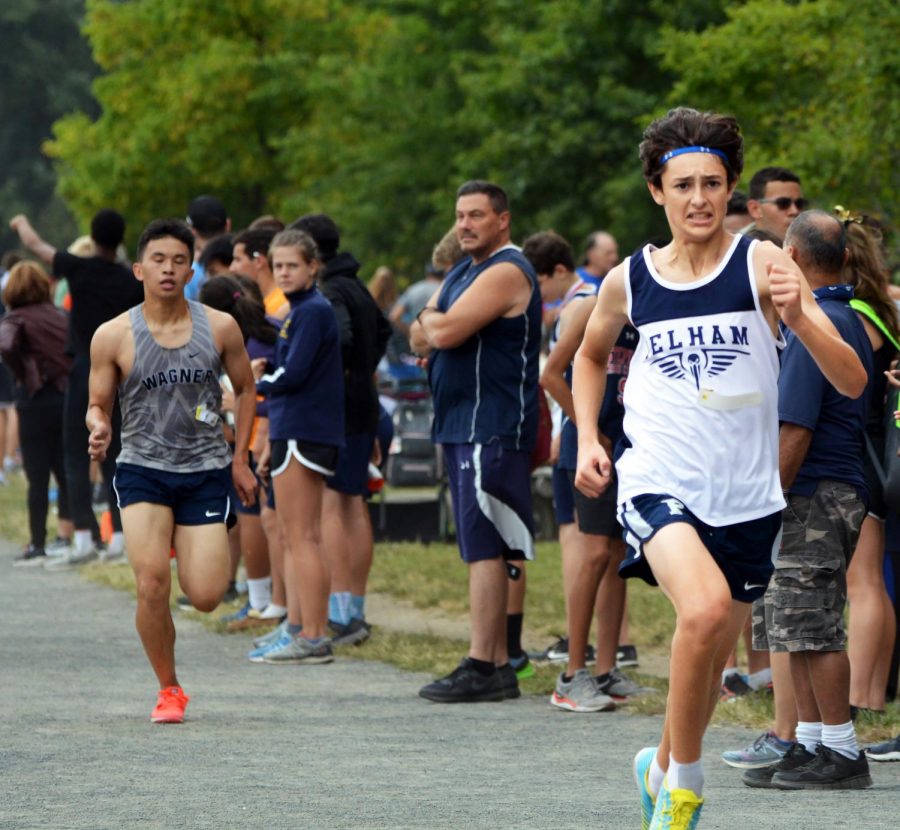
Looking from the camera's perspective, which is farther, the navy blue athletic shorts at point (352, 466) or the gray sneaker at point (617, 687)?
the navy blue athletic shorts at point (352, 466)

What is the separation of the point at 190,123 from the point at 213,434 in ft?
124

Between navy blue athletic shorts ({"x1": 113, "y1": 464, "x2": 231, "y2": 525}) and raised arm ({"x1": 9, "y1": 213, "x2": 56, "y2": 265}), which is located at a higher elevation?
raised arm ({"x1": 9, "y1": 213, "x2": 56, "y2": 265})

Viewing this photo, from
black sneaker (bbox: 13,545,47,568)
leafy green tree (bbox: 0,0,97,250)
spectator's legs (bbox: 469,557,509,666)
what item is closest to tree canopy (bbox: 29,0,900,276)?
black sneaker (bbox: 13,545,47,568)

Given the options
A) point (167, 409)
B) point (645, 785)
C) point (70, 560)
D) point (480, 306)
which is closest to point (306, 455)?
point (480, 306)

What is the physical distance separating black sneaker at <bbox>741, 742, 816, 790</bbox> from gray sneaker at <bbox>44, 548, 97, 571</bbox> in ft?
30.0

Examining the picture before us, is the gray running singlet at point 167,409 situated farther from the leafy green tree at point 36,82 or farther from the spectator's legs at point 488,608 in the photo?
the leafy green tree at point 36,82

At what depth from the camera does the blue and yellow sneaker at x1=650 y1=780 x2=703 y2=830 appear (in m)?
5.50

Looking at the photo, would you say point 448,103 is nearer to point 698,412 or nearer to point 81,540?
point 81,540

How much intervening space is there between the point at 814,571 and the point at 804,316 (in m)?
1.82

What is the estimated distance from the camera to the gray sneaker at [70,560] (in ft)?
50.3

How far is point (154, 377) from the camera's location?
8562 millimetres

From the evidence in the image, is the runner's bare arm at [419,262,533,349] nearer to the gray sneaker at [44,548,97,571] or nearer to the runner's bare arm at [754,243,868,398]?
the runner's bare arm at [754,243,868,398]

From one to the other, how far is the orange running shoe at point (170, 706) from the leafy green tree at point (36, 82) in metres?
80.8

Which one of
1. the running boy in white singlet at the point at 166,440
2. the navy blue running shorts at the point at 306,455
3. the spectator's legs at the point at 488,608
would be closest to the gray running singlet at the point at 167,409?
the running boy in white singlet at the point at 166,440
